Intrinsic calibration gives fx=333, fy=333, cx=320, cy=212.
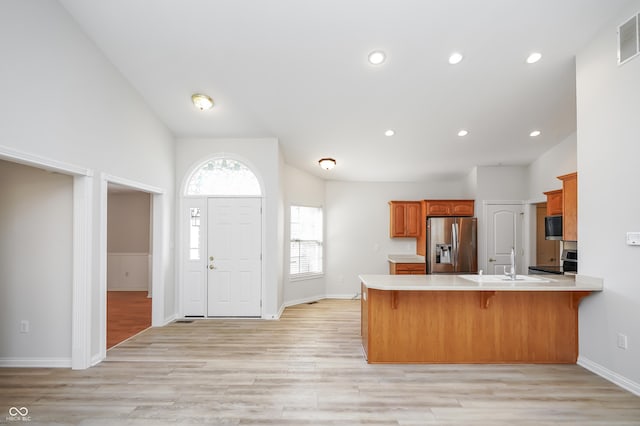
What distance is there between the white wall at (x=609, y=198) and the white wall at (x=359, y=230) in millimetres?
3820

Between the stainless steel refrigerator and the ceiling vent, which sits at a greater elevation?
the ceiling vent

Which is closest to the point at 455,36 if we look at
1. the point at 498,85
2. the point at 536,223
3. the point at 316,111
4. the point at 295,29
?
the point at 498,85

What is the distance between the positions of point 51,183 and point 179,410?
2661 millimetres

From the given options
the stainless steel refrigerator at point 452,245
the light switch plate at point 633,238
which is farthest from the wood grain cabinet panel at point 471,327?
the stainless steel refrigerator at point 452,245

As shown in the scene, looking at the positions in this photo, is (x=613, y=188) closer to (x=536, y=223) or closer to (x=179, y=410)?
(x=536, y=223)

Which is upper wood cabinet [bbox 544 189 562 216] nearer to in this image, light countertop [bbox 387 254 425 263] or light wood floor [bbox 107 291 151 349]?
light countertop [bbox 387 254 425 263]

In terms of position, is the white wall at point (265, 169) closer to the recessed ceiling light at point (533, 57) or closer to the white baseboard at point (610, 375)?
the recessed ceiling light at point (533, 57)

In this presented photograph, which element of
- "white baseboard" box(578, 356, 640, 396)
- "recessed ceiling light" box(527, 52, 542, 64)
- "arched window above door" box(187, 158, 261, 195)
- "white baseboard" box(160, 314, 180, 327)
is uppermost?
"recessed ceiling light" box(527, 52, 542, 64)

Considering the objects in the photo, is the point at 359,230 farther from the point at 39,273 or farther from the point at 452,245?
the point at 39,273

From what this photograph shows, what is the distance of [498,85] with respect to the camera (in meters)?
3.99

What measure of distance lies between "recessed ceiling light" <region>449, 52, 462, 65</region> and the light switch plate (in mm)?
2288

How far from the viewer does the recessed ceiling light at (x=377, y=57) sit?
11.4 feet

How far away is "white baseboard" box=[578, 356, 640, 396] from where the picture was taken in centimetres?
289

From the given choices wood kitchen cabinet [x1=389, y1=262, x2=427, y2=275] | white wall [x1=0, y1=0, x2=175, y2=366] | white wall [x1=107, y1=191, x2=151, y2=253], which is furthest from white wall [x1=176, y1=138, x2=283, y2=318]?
white wall [x1=107, y1=191, x2=151, y2=253]
